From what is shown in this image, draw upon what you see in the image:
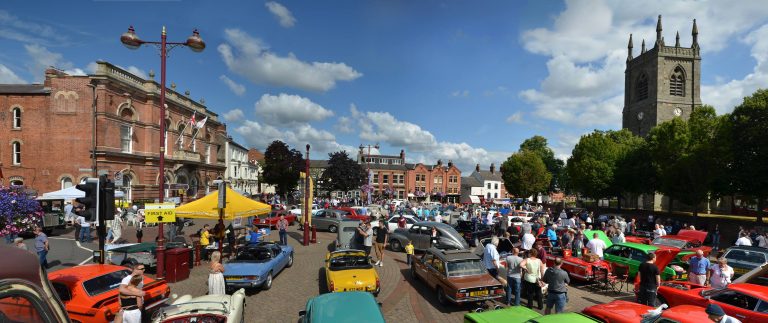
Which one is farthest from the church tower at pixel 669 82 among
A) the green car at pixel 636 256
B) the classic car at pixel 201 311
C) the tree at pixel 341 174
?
the classic car at pixel 201 311

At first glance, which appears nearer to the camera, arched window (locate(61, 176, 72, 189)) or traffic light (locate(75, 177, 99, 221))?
traffic light (locate(75, 177, 99, 221))

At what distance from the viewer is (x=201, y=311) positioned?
22.0 feet

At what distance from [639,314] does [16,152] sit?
1630 inches

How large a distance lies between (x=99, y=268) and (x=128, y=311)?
2.63 meters

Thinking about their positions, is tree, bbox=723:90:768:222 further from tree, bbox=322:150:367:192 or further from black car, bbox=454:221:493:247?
tree, bbox=322:150:367:192

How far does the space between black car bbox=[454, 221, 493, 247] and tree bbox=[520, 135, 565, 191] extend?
54.2 m

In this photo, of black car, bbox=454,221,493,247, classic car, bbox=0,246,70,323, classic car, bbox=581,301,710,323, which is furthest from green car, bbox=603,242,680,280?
classic car, bbox=0,246,70,323

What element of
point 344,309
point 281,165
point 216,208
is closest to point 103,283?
point 344,309

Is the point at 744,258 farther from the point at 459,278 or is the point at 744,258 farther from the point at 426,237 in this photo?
the point at 426,237

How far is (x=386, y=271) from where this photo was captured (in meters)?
14.1

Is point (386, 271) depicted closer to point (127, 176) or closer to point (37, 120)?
point (127, 176)

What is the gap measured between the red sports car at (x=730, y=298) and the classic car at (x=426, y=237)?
8.36 metres

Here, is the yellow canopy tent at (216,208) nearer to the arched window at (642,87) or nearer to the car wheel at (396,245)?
the car wheel at (396,245)

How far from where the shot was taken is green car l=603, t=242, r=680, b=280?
38.6 feet
